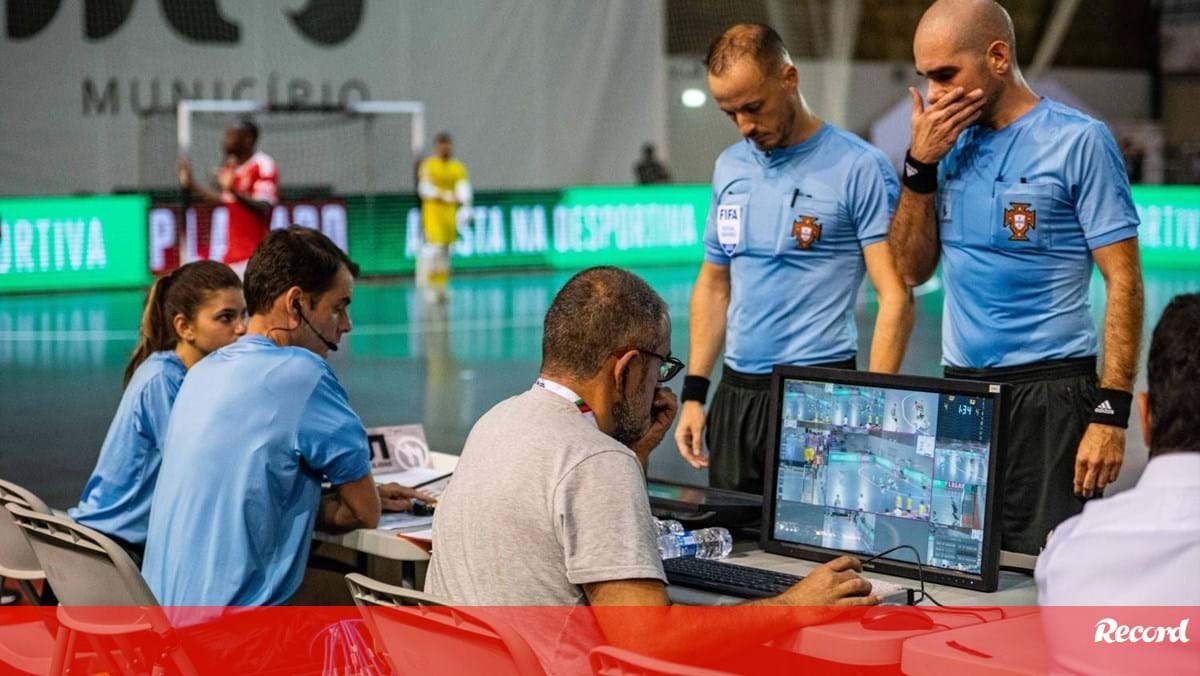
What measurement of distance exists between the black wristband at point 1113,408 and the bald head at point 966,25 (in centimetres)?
85

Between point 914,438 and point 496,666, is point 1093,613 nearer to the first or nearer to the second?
point 496,666

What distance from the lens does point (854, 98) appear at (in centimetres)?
3250

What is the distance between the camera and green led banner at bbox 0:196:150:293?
18172 millimetres

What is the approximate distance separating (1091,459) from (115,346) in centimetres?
1152

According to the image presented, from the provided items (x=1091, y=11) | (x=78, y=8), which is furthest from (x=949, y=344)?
(x=1091, y=11)

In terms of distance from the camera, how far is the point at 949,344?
166 inches

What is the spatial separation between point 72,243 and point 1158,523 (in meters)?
18.2

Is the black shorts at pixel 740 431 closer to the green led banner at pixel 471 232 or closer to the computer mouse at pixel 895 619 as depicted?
the computer mouse at pixel 895 619

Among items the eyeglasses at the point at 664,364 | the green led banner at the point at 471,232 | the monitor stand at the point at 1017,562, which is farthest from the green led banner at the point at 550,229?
the eyeglasses at the point at 664,364

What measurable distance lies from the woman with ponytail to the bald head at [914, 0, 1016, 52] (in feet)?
6.96

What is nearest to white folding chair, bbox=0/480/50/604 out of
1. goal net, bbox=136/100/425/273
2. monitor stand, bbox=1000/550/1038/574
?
monitor stand, bbox=1000/550/1038/574

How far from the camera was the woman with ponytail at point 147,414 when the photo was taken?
4398 millimetres

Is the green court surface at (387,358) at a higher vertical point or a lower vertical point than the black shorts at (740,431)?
lower

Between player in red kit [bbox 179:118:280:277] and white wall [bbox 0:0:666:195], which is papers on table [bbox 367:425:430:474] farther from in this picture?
white wall [bbox 0:0:666:195]
